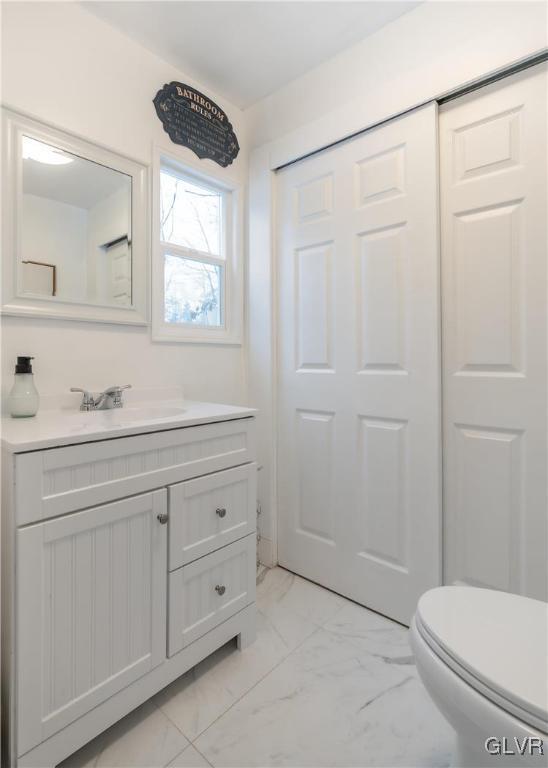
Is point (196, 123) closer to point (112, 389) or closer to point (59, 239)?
point (59, 239)

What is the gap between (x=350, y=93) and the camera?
5.43 feet

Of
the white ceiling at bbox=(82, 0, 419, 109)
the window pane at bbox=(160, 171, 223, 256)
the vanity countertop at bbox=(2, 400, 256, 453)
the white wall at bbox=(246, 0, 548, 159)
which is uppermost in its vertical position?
the white ceiling at bbox=(82, 0, 419, 109)

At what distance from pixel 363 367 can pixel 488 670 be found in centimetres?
110

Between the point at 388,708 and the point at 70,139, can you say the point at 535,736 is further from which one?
the point at 70,139

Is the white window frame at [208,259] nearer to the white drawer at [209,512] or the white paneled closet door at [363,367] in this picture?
the white paneled closet door at [363,367]

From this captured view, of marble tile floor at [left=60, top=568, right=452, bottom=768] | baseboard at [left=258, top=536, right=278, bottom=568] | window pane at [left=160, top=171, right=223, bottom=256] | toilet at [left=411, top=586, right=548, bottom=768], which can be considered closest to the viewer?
toilet at [left=411, top=586, right=548, bottom=768]

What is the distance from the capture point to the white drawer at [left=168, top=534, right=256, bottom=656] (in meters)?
1.17

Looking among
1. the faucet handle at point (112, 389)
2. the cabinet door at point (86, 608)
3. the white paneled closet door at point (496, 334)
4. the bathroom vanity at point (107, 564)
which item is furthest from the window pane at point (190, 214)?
the cabinet door at point (86, 608)

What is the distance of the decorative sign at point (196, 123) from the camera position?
67.3 inches

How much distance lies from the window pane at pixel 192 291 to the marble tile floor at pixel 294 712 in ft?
4.69

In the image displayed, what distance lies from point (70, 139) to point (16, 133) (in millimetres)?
184

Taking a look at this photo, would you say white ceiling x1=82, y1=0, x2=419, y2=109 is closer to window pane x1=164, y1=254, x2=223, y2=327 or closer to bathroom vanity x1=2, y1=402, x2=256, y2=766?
window pane x1=164, y1=254, x2=223, y2=327

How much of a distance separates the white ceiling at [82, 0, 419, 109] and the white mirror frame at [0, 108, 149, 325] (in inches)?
21.1

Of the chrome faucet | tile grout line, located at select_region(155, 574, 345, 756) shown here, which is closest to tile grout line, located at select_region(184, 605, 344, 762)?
tile grout line, located at select_region(155, 574, 345, 756)
